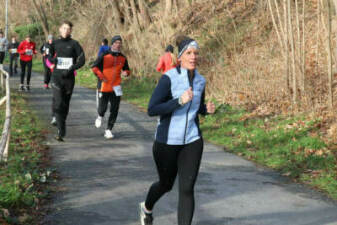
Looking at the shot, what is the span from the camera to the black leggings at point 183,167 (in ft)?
14.9

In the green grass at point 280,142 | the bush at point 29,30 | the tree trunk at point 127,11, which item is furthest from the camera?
the bush at point 29,30

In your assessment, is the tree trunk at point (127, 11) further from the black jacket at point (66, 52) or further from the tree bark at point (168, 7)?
the black jacket at point (66, 52)

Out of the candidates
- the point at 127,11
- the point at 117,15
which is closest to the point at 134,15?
the point at 127,11

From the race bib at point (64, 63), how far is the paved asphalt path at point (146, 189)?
138 centimetres

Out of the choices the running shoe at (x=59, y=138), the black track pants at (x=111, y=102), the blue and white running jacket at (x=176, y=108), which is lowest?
the running shoe at (x=59, y=138)

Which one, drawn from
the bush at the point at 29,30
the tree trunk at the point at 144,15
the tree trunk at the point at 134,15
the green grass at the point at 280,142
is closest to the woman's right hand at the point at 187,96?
the green grass at the point at 280,142

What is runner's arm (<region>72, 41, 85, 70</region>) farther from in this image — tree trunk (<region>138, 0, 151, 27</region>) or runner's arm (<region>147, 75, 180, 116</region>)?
tree trunk (<region>138, 0, 151, 27</region>)

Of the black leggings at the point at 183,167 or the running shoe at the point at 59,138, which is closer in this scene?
the black leggings at the point at 183,167

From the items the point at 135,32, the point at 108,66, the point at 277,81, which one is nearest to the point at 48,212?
the point at 108,66

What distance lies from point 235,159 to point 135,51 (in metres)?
13.1

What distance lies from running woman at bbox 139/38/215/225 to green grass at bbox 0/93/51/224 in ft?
5.36

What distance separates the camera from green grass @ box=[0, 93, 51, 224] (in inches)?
218

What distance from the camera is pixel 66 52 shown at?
9.58 m

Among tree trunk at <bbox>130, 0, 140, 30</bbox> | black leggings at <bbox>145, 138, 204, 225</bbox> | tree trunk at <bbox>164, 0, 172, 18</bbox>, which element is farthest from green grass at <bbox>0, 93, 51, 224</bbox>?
tree trunk at <bbox>130, 0, 140, 30</bbox>
